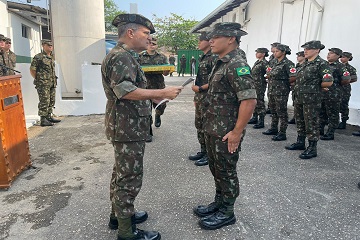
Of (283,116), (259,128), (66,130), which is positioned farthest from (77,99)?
(283,116)

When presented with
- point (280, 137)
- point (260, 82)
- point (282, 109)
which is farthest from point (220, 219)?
point (260, 82)

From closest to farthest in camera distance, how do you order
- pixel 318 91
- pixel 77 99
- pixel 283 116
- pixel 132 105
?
pixel 132 105 < pixel 318 91 < pixel 283 116 < pixel 77 99

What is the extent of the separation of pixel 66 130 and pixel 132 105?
14.1ft

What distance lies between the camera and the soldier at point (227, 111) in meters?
2.19

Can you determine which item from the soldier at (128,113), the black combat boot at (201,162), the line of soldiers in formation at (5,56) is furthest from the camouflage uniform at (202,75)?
the line of soldiers in formation at (5,56)

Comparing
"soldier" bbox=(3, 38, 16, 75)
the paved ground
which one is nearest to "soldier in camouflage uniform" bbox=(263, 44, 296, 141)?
the paved ground

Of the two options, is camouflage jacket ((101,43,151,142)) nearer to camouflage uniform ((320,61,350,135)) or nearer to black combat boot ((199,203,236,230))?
black combat boot ((199,203,236,230))

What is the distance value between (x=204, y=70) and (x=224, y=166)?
185 centimetres

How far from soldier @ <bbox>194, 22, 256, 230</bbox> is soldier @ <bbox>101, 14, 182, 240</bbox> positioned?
442mm

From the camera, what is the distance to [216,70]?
8.19ft

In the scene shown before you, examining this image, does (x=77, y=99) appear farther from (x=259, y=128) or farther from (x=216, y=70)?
(x=216, y=70)

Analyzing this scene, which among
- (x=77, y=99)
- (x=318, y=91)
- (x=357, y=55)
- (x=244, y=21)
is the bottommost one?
(x=77, y=99)

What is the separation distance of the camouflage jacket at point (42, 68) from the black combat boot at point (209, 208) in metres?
4.96

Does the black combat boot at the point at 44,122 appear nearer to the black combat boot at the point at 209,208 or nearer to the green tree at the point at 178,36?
the black combat boot at the point at 209,208
